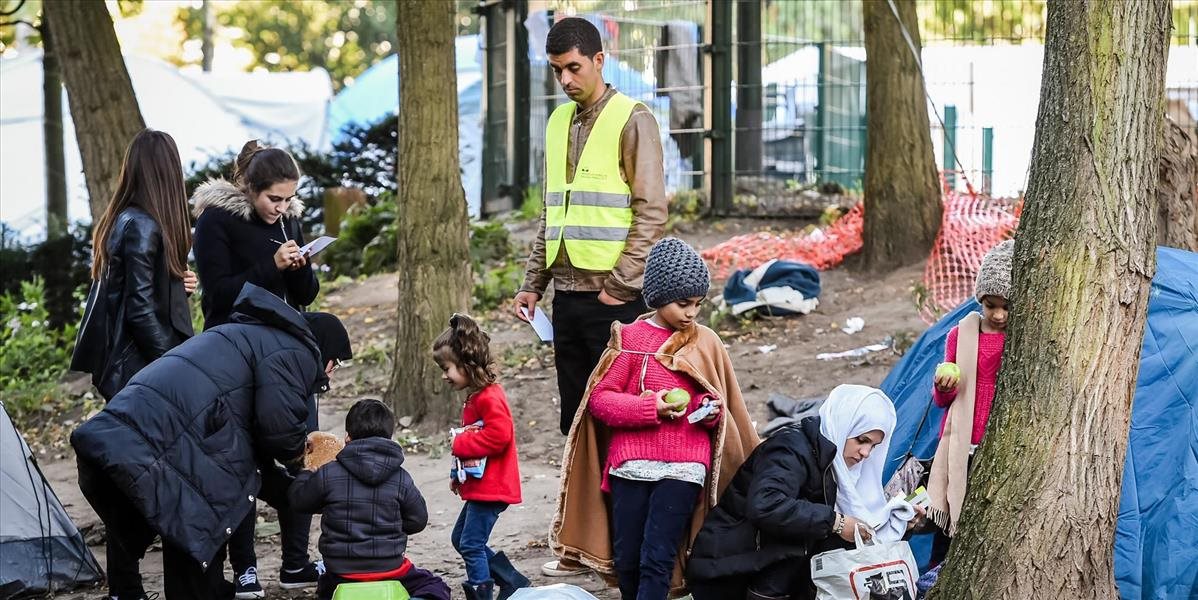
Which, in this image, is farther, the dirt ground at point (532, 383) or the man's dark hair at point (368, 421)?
the dirt ground at point (532, 383)

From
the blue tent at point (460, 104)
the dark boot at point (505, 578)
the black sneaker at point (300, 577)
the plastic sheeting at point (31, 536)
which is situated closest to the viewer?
the dark boot at point (505, 578)

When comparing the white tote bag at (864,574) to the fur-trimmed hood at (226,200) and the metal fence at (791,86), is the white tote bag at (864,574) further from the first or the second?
the metal fence at (791,86)

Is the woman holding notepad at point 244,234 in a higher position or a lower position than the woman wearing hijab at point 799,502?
higher

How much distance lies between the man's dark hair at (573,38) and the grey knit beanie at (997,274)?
1744mm

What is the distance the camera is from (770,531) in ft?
15.6

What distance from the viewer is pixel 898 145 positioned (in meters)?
→ 10.9

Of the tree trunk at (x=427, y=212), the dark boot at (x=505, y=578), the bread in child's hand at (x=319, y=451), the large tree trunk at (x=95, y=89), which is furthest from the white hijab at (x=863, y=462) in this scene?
the large tree trunk at (x=95, y=89)

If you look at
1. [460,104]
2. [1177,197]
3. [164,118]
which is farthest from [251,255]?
[164,118]

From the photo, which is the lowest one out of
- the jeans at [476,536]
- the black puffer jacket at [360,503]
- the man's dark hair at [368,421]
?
the jeans at [476,536]

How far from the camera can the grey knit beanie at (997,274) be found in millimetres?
5133

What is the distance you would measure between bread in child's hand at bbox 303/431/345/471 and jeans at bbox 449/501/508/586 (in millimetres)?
552

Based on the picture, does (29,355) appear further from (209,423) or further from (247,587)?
(209,423)

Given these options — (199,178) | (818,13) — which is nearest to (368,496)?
(818,13)

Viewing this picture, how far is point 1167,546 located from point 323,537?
303cm
